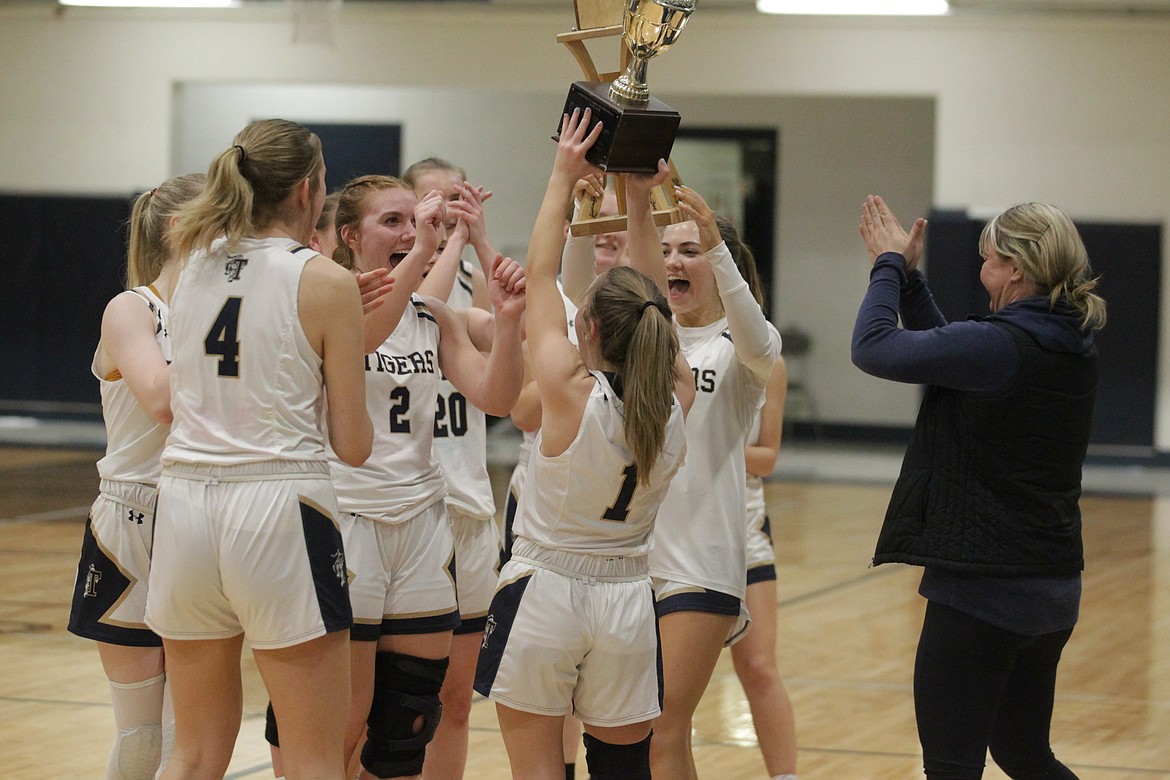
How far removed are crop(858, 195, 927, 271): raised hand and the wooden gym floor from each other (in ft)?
6.16

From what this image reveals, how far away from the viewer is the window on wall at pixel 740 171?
594 inches

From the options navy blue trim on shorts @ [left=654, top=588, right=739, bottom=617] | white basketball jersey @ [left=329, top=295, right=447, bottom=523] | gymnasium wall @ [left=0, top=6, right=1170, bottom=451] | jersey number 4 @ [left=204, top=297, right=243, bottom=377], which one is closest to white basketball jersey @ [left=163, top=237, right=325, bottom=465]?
jersey number 4 @ [left=204, top=297, right=243, bottom=377]

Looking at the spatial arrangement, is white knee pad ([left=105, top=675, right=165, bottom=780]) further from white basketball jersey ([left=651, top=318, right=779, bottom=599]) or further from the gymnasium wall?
the gymnasium wall

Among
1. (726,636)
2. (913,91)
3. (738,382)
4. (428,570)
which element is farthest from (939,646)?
(913,91)

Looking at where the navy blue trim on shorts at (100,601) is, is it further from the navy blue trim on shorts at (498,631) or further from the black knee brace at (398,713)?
the navy blue trim on shorts at (498,631)

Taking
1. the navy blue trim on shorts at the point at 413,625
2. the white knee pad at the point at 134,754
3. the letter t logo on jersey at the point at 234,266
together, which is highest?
the letter t logo on jersey at the point at 234,266

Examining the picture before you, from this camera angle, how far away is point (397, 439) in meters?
3.09

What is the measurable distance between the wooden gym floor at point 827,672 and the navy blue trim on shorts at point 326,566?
5.73 ft

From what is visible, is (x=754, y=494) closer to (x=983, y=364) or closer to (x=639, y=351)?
(x=983, y=364)

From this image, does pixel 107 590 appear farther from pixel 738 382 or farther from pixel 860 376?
pixel 860 376

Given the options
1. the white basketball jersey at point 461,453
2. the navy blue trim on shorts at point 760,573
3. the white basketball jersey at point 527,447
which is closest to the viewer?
the white basketball jersey at point 461,453

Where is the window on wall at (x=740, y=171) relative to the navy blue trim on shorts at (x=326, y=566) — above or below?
above

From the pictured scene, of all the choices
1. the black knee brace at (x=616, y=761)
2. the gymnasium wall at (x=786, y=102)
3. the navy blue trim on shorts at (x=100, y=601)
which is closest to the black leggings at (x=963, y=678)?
the black knee brace at (x=616, y=761)

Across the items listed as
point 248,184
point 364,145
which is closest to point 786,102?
point 364,145
